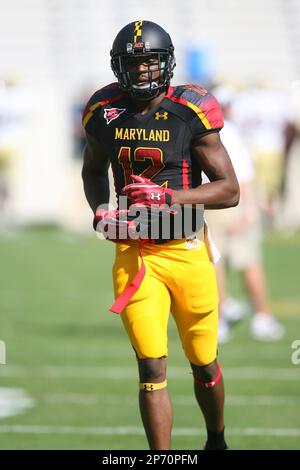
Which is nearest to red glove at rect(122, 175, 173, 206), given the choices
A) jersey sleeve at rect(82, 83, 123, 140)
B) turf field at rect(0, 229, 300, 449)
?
jersey sleeve at rect(82, 83, 123, 140)

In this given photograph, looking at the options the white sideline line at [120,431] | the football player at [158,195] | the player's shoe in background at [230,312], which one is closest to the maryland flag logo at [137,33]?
the football player at [158,195]

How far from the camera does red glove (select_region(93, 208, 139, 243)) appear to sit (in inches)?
195

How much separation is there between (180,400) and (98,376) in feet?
2.79

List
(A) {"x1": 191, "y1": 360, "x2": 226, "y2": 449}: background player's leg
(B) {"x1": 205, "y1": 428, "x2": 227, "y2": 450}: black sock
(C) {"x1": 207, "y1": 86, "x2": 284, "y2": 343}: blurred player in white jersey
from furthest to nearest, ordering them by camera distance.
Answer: (C) {"x1": 207, "y1": 86, "x2": 284, "y2": 343}: blurred player in white jersey → (B) {"x1": 205, "y1": 428, "x2": 227, "y2": 450}: black sock → (A) {"x1": 191, "y1": 360, "x2": 226, "y2": 449}: background player's leg

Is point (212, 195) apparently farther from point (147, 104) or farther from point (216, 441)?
point (216, 441)

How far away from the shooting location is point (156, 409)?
486 cm

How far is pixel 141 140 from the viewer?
4.93m

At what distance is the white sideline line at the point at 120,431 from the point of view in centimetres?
606

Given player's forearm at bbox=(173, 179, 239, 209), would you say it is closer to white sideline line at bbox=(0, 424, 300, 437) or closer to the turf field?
the turf field

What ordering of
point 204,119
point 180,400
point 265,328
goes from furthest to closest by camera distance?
point 265,328
point 180,400
point 204,119

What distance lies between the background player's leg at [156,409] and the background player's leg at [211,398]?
1.12ft

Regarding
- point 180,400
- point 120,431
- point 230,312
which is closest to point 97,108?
point 120,431
